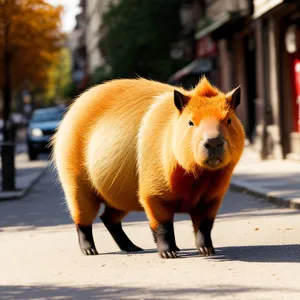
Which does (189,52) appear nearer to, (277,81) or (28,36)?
(28,36)

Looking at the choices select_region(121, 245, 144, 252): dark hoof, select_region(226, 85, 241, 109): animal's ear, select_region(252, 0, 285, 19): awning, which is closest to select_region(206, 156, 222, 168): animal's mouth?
select_region(226, 85, 241, 109): animal's ear

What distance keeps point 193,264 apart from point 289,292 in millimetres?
1561

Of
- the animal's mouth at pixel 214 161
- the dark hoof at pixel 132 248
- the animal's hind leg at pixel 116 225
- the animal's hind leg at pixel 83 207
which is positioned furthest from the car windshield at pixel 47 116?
the animal's mouth at pixel 214 161

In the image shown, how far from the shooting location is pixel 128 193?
8719 mm

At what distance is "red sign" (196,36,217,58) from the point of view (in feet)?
115

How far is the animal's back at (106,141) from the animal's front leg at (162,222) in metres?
0.33

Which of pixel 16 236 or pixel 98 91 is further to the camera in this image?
pixel 16 236

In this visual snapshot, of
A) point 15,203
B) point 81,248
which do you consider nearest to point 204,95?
point 81,248

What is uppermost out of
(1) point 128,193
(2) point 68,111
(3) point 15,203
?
(2) point 68,111

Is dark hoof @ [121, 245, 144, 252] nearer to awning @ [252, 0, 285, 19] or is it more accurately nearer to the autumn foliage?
awning @ [252, 0, 285, 19]

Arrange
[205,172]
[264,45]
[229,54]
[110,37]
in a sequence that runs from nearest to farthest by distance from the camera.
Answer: [205,172] → [264,45] → [229,54] → [110,37]

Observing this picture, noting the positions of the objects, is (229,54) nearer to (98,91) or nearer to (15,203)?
(15,203)

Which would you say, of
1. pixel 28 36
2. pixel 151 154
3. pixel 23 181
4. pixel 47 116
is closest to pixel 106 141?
pixel 151 154

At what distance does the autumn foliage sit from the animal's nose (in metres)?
36.1
